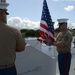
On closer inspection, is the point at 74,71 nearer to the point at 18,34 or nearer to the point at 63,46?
the point at 63,46

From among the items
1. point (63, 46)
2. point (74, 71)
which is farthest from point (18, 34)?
point (74, 71)

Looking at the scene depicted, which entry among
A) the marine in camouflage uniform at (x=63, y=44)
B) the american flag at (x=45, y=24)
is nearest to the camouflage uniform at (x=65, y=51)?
the marine in camouflage uniform at (x=63, y=44)

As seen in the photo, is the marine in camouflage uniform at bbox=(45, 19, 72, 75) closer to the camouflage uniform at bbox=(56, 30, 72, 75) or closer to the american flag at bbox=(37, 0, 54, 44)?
the camouflage uniform at bbox=(56, 30, 72, 75)

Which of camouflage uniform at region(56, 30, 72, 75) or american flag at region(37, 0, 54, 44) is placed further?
american flag at region(37, 0, 54, 44)

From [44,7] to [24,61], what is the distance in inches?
49.3

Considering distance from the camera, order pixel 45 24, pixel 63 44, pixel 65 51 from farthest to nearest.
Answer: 1. pixel 45 24
2. pixel 65 51
3. pixel 63 44

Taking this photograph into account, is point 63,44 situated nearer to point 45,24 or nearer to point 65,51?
point 65,51

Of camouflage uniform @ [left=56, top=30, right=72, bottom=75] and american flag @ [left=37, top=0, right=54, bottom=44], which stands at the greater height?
american flag @ [left=37, top=0, right=54, bottom=44]

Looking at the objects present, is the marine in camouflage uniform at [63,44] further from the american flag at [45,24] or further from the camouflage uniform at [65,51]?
the american flag at [45,24]

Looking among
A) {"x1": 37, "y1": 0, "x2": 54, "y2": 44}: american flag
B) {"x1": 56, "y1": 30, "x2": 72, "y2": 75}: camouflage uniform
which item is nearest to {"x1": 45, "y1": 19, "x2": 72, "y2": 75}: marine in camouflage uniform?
{"x1": 56, "y1": 30, "x2": 72, "y2": 75}: camouflage uniform

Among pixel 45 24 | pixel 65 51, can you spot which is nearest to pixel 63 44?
pixel 65 51

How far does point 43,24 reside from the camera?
574 centimetres

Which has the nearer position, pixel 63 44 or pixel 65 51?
pixel 63 44

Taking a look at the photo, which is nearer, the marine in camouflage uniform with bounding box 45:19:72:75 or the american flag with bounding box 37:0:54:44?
the marine in camouflage uniform with bounding box 45:19:72:75
